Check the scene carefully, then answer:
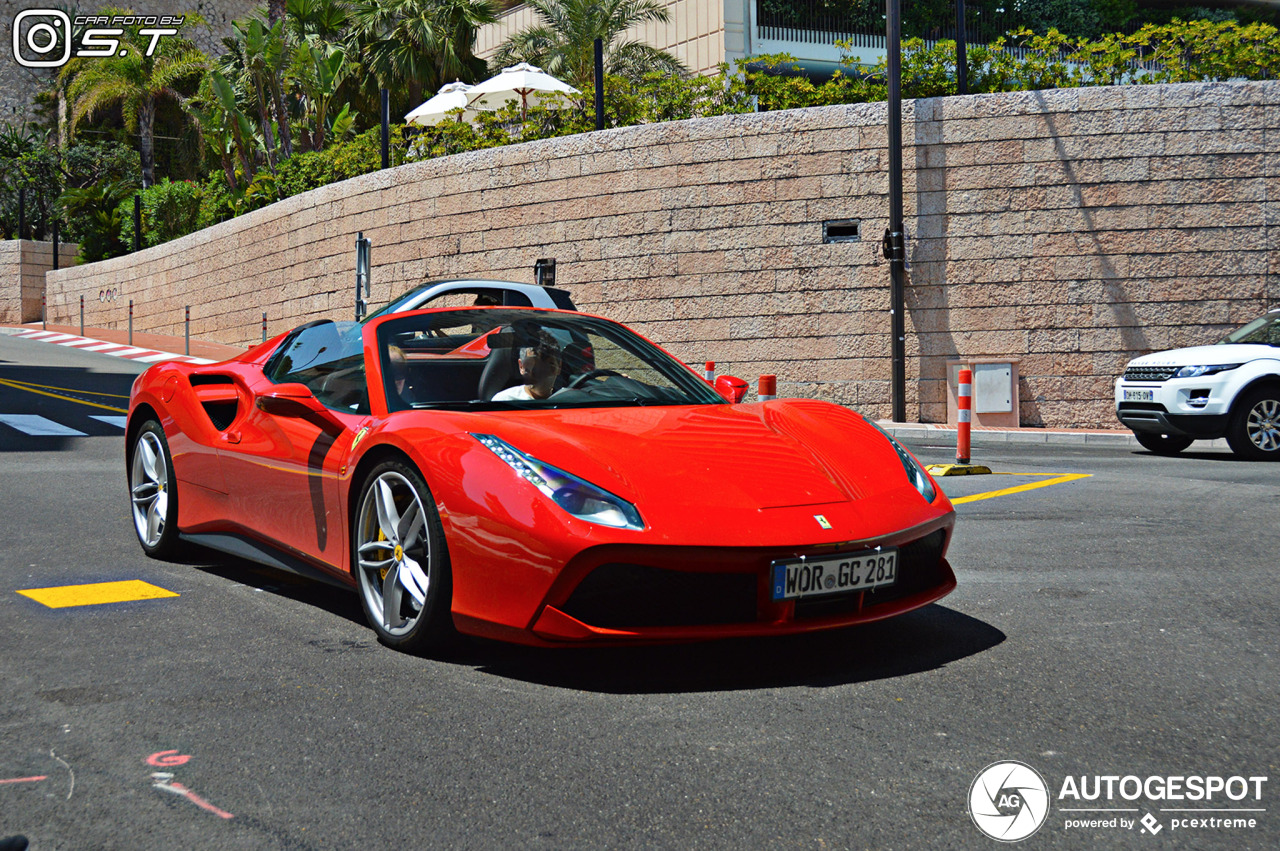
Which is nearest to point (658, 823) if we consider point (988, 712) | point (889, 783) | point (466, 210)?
point (889, 783)

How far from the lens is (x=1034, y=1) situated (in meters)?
36.8

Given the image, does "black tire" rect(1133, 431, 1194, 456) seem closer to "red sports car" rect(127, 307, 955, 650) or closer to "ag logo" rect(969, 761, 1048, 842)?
"red sports car" rect(127, 307, 955, 650)

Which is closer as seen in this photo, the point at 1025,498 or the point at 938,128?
the point at 1025,498

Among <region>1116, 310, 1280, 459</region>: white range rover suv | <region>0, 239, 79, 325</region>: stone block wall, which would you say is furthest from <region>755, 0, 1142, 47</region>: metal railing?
<region>1116, 310, 1280, 459</region>: white range rover suv

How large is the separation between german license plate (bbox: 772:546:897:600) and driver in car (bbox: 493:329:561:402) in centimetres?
136

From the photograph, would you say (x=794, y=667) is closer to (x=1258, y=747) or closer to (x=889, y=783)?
(x=889, y=783)

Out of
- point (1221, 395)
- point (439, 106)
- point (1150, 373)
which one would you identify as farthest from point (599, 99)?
point (1221, 395)

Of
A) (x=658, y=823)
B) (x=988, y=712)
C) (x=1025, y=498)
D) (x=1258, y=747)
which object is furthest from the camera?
(x=1025, y=498)

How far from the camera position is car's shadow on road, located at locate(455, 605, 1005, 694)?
3570 millimetres

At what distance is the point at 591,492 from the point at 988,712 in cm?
125

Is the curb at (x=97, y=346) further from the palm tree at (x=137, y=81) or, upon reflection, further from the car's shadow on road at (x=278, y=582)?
the car's shadow on road at (x=278, y=582)

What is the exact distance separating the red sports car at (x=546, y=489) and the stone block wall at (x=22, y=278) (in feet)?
131

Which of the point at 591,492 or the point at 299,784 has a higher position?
the point at 591,492

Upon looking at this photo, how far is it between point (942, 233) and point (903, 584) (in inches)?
504
